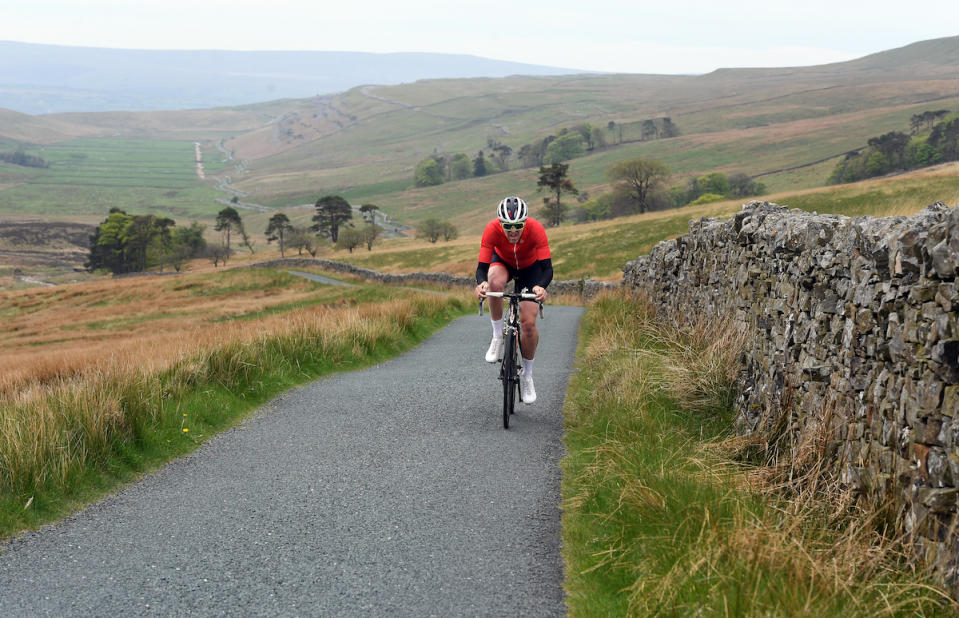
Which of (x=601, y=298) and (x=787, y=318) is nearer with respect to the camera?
(x=787, y=318)

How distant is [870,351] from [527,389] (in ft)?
14.6

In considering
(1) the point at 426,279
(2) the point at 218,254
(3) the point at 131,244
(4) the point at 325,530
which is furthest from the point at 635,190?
(4) the point at 325,530

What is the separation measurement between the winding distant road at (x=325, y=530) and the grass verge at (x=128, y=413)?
0.90ft

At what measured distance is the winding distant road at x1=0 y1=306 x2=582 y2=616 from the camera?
4246 mm

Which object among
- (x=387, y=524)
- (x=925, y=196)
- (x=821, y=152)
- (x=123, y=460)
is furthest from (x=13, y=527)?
(x=821, y=152)

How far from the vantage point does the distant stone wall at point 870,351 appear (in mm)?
3717

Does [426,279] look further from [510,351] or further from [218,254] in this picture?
[218,254]

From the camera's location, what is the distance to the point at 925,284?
400 centimetres

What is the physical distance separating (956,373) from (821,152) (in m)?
169

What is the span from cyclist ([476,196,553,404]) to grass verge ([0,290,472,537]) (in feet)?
10.3

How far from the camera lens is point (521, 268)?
8578 mm

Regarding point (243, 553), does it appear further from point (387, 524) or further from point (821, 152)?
point (821, 152)

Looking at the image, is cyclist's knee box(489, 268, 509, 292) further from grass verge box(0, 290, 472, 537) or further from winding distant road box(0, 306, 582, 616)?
grass verge box(0, 290, 472, 537)

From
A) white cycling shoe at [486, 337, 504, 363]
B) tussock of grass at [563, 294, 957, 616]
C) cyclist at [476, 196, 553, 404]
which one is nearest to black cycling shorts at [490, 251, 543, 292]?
cyclist at [476, 196, 553, 404]
